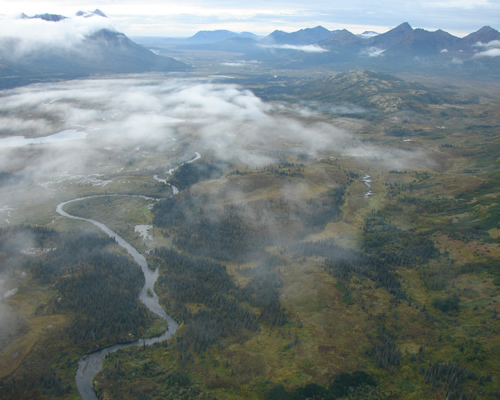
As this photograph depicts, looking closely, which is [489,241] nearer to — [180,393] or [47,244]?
[180,393]

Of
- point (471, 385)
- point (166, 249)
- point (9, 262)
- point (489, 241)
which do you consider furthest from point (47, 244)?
point (489, 241)

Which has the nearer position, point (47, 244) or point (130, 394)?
point (130, 394)

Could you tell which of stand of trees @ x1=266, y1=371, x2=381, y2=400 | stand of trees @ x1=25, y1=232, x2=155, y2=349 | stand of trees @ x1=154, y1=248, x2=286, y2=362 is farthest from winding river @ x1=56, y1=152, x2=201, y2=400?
stand of trees @ x1=266, y1=371, x2=381, y2=400

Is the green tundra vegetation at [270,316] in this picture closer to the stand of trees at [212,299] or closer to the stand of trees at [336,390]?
the stand of trees at [336,390]

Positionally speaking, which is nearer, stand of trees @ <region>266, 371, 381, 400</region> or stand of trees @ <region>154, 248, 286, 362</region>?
stand of trees @ <region>266, 371, 381, 400</region>

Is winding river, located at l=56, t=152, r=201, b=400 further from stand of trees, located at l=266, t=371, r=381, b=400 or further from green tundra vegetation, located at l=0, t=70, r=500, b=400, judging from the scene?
stand of trees, located at l=266, t=371, r=381, b=400

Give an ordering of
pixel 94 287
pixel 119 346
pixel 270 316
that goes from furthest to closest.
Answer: pixel 94 287
pixel 270 316
pixel 119 346

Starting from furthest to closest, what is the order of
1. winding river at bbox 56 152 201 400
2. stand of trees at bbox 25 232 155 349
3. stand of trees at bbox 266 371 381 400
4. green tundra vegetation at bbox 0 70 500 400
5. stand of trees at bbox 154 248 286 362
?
stand of trees at bbox 25 232 155 349 < stand of trees at bbox 154 248 286 362 < winding river at bbox 56 152 201 400 < green tundra vegetation at bbox 0 70 500 400 < stand of trees at bbox 266 371 381 400

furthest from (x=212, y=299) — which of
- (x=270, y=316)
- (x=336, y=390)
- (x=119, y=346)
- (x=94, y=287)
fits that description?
(x=336, y=390)

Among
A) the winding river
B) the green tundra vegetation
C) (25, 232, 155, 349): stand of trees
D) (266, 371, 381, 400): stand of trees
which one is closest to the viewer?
(266, 371, 381, 400): stand of trees

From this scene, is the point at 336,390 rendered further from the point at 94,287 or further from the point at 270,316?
the point at 94,287

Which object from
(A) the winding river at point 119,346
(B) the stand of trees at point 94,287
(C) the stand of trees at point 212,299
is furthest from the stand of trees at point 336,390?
(B) the stand of trees at point 94,287
